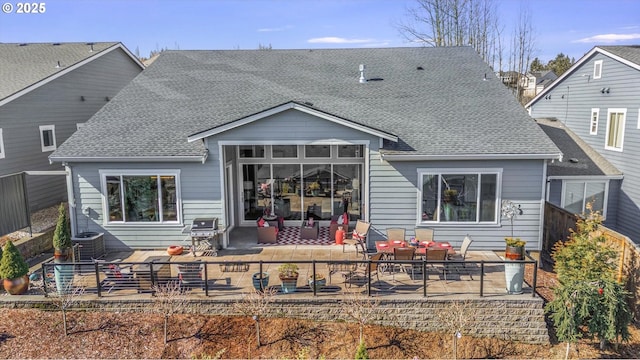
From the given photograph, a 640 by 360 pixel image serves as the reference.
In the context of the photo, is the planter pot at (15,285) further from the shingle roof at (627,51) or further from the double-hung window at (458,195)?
the shingle roof at (627,51)

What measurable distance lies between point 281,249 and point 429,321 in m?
5.39

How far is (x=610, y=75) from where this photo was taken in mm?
16906

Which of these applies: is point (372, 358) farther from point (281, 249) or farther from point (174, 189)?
point (174, 189)

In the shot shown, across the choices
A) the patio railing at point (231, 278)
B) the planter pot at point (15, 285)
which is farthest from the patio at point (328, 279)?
the planter pot at point (15, 285)

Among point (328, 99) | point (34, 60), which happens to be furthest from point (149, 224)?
point (34, 60)

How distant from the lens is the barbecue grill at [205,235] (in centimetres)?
1323

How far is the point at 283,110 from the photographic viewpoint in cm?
1319

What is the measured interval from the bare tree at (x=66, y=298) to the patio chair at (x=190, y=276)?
89.9 inches

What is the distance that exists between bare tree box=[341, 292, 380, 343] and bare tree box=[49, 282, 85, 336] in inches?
Result: 244

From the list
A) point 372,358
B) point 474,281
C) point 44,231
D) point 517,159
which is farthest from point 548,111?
point 44,231

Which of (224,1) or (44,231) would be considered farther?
(44,231)

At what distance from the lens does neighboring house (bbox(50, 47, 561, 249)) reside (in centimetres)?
1329

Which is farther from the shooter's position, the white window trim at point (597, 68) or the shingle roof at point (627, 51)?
the white window trim at point (597, 68)

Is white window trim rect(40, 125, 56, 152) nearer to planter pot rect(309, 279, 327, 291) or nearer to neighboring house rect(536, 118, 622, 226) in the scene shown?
planter pot rect(309, 279, 327, 291)
